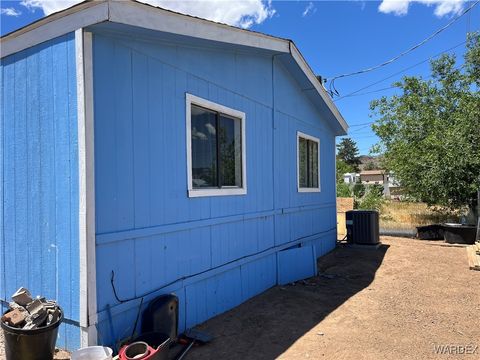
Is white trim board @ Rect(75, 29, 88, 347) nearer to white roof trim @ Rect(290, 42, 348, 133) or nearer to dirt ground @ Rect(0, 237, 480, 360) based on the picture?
dirt ground @ Rect(0, 237, 480, 360)

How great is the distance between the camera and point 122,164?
3.74 m

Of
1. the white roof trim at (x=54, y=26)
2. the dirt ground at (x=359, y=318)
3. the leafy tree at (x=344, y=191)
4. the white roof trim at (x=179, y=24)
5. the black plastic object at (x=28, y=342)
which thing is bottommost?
the dirt ground at (x=359, y=318)

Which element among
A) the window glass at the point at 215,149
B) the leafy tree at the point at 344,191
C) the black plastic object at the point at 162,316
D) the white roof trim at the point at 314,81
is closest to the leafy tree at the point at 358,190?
the leafy tree at the point at 344,191

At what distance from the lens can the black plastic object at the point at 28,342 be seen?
10.0ft

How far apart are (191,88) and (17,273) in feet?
9.20

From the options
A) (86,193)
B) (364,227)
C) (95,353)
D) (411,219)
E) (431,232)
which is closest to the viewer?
(95,353)

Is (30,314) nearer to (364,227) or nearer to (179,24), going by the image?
(179,24)

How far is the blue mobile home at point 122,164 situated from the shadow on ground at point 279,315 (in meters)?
0.36

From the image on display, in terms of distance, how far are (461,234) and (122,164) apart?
407 inches

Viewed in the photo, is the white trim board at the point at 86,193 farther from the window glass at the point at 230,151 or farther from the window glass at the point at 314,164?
the window glass at the point at 314,164

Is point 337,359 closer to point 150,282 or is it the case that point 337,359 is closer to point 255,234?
point 150,282

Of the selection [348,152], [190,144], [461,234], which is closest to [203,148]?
[190,144]

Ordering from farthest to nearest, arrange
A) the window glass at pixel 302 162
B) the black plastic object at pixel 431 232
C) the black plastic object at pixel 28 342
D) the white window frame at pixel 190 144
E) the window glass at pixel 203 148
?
the black plastic object at pixel 431 232 < the window glass at pixel 302 162 < the window glass at pixel 203 148 < the white window frame at pixel 190 144 < the black plastic object at pixel 28 342

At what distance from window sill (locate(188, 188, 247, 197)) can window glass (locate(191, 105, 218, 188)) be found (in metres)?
0.09
